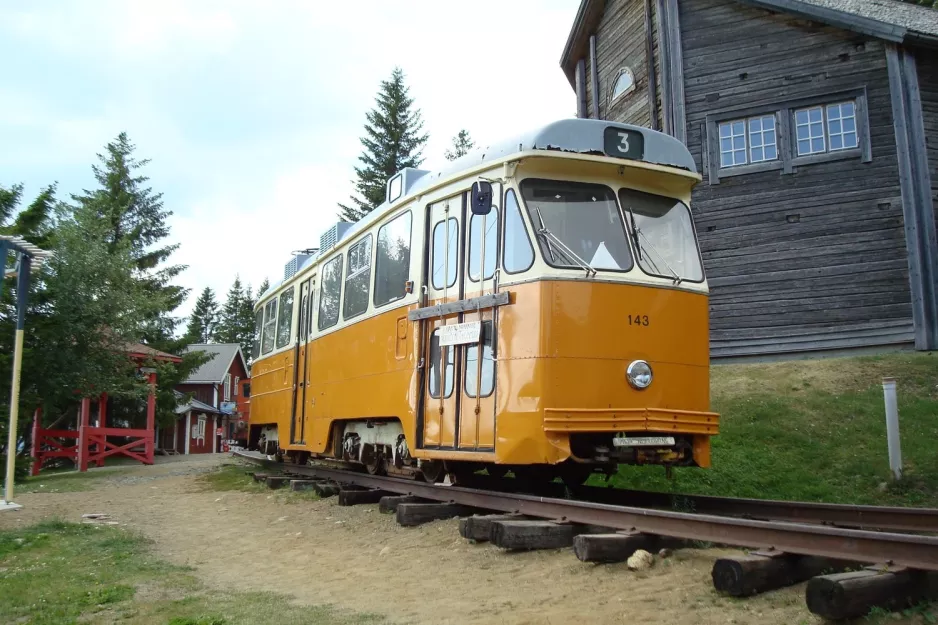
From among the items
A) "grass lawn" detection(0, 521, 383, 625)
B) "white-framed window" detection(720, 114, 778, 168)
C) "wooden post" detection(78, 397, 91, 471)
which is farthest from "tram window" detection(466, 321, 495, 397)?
"wooden post" detection(78, 397, 91, 471)

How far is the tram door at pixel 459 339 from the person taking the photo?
731cm

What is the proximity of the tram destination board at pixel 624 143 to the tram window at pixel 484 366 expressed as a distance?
76.3 inches

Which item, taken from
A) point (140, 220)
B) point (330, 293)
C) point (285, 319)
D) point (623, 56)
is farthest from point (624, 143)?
point (140, 220)

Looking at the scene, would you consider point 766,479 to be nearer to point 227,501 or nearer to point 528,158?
point 528,158

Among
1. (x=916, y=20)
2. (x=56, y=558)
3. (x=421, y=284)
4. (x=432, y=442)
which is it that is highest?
(x=916, y=20)

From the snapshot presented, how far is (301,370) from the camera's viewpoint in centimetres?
1284

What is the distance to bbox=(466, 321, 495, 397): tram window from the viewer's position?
285 inches

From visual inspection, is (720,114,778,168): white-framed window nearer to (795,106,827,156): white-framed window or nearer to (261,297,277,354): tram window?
(795,106,827,156): white-framed window

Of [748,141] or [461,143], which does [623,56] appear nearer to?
[748,141]

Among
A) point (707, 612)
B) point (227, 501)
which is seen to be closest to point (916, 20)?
point (227, 501)

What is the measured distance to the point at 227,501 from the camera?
468 inches

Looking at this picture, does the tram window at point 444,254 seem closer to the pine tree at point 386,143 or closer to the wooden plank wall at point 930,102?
the wooden plank wall at point 930,102

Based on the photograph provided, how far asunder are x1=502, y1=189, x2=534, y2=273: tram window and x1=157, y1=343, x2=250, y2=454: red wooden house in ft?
106

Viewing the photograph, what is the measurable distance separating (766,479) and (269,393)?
8.77 m
